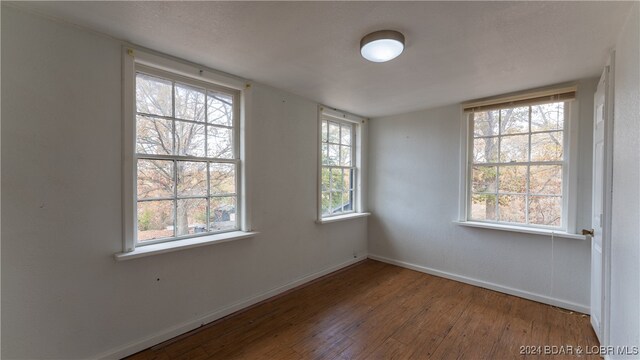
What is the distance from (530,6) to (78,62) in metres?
2.90

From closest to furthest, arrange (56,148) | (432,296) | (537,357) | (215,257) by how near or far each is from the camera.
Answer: (56,148) → (537,357) → (215,257) → (432,296)

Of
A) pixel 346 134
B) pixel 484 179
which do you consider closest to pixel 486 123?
pixel 484 179

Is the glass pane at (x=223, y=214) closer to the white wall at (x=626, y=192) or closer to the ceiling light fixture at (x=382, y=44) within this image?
the ceiling light fixture at (x=382, y=44)

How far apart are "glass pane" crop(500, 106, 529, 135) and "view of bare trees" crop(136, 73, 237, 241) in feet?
10.5

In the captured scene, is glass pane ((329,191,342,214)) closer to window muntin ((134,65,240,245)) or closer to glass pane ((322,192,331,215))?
glass pane ((322,192,331,215))

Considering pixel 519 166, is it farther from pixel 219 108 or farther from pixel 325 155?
pixel 219 108

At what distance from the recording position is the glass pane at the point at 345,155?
13.2 feet

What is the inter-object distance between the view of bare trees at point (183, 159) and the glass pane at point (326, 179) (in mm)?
1414

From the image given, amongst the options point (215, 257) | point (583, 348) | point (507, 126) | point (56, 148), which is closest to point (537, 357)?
point (583, 348)

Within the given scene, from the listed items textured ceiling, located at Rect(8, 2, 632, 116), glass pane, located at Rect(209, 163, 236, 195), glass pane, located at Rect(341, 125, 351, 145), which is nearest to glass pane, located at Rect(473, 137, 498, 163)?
textured ceiling, located at Rect(8, 2, 632, 116)

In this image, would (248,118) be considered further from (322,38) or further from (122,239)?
(122,239)

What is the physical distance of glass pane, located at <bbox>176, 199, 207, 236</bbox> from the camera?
2.28 meters

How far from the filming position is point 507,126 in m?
3.09

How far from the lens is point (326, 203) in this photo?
149 inches
